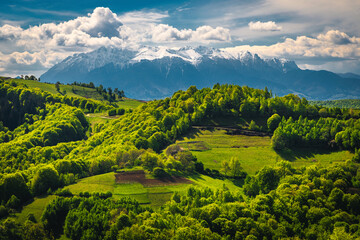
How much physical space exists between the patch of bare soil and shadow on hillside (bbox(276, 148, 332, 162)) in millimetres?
53611

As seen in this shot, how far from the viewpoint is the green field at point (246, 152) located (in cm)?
13062

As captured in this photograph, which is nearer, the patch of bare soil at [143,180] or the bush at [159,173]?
the patch of bare soil at [143,180]

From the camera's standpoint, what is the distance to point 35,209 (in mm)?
86062

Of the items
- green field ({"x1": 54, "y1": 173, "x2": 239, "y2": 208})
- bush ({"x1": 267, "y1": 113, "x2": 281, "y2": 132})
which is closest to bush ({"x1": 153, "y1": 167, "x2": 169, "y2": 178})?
green field ({"x1": 54, "y1": 173, "x2": 239, "y2": 208})

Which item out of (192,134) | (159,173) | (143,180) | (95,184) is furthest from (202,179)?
(192,134)

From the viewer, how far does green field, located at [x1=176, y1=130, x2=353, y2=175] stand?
429ft

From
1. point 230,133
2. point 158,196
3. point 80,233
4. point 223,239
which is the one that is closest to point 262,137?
point 230,133

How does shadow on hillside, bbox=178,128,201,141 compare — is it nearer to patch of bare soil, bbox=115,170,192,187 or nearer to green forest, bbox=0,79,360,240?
green forest, bbox=0,79,360,240

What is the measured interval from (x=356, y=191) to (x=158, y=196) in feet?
213

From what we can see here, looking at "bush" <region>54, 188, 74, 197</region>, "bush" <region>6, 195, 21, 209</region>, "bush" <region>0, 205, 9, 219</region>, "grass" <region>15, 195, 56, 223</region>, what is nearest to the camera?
"grass" <region>15, 195, 56, 223</region>

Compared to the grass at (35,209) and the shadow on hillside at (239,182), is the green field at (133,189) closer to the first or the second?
the shadow on hillside at (239,182)

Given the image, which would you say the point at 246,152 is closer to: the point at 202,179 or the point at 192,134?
the point at 202,179

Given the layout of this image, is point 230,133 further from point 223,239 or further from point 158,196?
point 223,239

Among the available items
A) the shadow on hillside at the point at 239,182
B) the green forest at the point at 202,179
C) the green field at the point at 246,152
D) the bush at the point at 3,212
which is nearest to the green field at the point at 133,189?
the green forest at the point at 202,179
